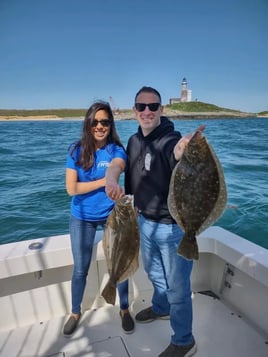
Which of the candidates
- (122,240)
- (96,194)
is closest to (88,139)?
(96,194)

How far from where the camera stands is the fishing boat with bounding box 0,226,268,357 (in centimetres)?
247

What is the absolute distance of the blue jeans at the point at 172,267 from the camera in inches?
81.0

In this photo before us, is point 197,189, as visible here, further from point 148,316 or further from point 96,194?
point 148,316

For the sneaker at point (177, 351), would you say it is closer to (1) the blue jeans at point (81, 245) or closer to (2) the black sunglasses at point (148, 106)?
(1) the blue jeans at point (81, 245)

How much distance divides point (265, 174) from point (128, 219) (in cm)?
1080

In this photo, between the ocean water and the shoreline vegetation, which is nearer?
the ocean water

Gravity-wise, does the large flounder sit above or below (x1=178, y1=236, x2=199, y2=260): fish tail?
above

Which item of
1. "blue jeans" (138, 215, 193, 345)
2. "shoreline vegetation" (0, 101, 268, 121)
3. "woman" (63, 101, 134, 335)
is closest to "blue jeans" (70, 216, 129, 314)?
"woman" (63, 101, 134, 335)

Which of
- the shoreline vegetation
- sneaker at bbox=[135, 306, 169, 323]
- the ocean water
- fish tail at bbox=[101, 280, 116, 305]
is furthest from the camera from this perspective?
the shoreline vegetation

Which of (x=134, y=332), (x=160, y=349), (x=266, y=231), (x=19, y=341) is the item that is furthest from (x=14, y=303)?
(x=266, y=231)

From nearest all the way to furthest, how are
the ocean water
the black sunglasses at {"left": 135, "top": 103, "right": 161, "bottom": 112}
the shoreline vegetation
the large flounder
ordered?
the large flounder
the black sunglasses at {"left": 135, "top": 103, "right": 161, "bottom": 112}
the ocean water
the shoreline vegetation

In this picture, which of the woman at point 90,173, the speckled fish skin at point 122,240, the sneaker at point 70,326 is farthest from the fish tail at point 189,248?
the sneaker at point 70,326

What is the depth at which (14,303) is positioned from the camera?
2.75 metres

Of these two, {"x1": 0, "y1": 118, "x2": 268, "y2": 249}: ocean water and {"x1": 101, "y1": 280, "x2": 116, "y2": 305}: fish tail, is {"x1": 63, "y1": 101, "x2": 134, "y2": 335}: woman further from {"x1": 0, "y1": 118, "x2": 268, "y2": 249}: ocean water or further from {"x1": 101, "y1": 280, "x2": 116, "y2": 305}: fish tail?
{"x1": 0, "y1": 118, "x2": 268, "y2": 249}: ocean water
